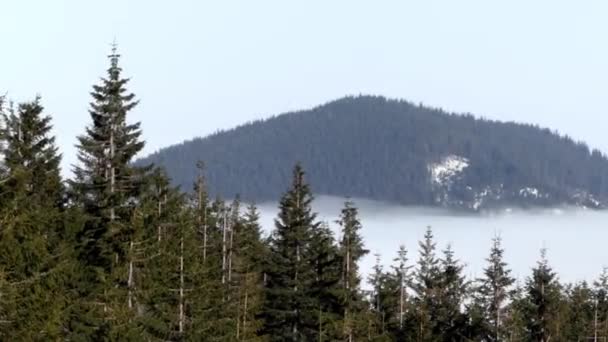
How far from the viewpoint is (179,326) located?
30625 mm

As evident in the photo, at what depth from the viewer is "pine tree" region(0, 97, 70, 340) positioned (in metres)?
18.4

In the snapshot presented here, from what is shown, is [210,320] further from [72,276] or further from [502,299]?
[502,299]

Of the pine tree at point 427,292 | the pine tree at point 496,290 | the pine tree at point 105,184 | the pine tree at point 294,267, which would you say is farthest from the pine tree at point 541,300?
the pine tree at point 105,184

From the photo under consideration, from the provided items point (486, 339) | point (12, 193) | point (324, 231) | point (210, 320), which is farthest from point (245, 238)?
point (12, 193)

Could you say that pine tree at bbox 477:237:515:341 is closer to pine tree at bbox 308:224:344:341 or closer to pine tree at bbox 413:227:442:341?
pine tree at bbox 413:227:442:341

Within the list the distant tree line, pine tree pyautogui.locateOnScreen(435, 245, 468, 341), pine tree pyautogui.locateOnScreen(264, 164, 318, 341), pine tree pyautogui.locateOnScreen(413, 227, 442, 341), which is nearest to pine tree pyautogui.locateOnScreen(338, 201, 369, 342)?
the distant tree line

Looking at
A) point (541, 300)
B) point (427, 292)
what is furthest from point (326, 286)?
point (427, 292)

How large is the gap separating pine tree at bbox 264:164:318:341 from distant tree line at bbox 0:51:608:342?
74 mm

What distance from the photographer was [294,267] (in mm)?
46625

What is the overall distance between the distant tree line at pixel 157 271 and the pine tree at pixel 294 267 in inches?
2.9

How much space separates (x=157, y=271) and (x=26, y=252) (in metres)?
10.2

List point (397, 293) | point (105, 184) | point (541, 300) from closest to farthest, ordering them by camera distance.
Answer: point (105, 184), point (541, 300), point (397, 293)

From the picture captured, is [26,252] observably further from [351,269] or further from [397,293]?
[397,293]

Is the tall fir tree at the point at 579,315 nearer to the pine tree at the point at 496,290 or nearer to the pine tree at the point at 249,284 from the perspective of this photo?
the pine tree at the point at 496,290
